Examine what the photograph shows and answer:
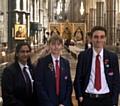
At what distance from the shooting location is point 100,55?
3316 mm

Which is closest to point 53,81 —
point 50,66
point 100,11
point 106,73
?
point 50,66

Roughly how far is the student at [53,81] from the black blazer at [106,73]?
0.56 feet

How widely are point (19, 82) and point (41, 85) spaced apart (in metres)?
0.26

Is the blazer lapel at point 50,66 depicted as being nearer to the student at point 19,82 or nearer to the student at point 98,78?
the student at point 19,82

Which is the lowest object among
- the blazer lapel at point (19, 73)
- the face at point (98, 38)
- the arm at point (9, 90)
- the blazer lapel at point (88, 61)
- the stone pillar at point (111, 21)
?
the arm at point (9, 90)

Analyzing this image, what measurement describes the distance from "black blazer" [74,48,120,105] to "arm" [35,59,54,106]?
40 cm

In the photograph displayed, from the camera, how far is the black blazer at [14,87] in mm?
3193

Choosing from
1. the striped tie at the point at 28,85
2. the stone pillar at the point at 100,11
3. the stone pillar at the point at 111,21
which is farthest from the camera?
the stone pillar at the point at 100,11

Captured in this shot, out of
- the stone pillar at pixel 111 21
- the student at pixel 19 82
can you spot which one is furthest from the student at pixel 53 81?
the stone pillar at pixel 111 21

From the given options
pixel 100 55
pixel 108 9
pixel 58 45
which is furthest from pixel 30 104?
pixel 108 9

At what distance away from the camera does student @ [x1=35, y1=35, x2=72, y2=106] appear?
3223mm

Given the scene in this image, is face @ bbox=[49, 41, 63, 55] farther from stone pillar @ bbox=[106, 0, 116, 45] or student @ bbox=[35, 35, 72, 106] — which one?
stone pillar @ bbox=[106, 0, 116, 45]

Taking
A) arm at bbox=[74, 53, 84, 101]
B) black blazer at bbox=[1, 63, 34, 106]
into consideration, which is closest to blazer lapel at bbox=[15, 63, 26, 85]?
black blazer at bbox=[1, 63, 34, 106]

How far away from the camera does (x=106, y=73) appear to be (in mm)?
3297
